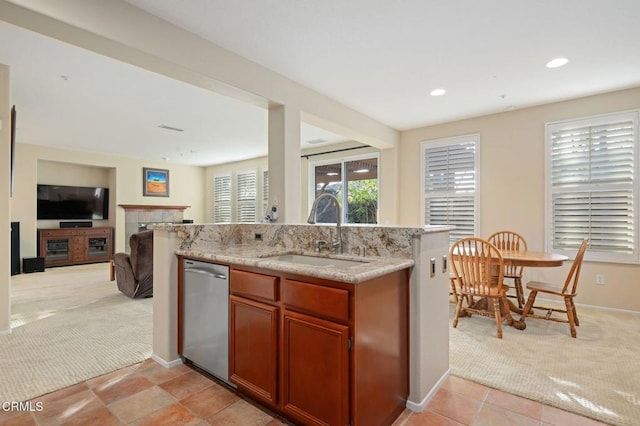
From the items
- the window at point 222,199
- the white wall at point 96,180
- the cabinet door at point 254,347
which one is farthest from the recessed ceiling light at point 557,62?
the white wall at point 96,180

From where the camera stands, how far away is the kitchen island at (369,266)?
200 centimetres

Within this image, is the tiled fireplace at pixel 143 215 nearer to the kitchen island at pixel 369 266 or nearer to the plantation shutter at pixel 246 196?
the plantation shutter at pixel 246 196

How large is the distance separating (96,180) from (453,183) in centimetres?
842

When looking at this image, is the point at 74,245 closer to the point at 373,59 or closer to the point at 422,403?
the point at 373,59

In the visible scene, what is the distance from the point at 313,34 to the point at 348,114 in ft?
6.26

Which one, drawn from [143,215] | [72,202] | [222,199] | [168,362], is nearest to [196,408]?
[168,362]

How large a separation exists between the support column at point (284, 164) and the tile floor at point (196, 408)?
1766 millimetres

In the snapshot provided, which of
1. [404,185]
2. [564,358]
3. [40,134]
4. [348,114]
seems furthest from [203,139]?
[564,358]

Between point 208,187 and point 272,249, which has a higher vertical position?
point 208,187

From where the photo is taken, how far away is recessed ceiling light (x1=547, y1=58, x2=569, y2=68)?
10.7 ft

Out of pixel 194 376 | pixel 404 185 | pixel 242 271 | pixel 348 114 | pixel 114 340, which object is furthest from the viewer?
pixel 404 185

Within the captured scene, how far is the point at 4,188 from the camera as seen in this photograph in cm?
320

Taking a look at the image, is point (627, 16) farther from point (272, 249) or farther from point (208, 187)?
point (208, 187)

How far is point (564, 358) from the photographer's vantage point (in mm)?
2719
